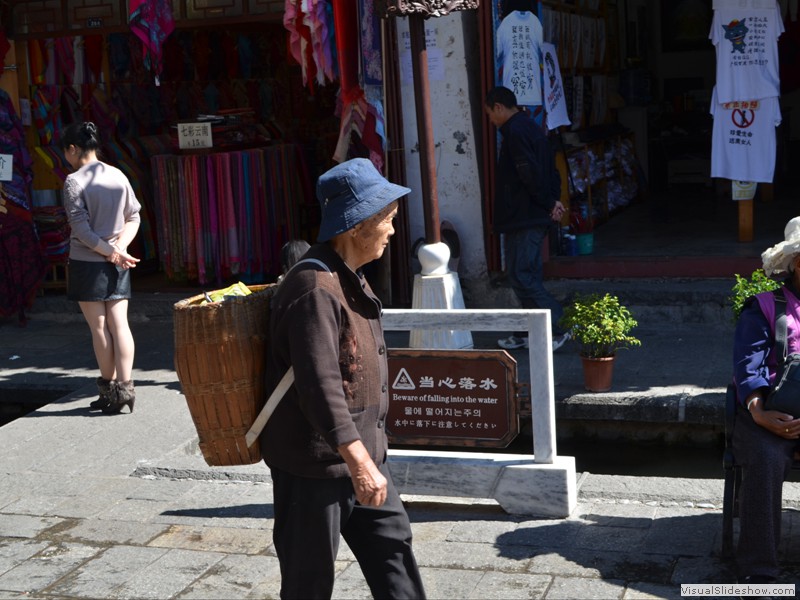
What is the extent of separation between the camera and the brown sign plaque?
5.37 meters

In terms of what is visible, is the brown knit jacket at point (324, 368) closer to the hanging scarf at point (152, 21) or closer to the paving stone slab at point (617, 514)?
the paving stone slab at point (617, 514)

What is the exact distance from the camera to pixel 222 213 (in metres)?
10.2

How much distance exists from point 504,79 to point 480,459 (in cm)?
414

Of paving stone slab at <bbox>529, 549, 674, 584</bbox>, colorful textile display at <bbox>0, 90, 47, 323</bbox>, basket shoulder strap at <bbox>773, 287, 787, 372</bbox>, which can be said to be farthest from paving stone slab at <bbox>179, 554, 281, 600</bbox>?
colorful textile display at <bbox>0, 90, 47, 323</bbox>

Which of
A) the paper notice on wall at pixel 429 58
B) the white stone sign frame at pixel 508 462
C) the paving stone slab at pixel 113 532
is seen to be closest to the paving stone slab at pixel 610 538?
the white stone sign frame at pixel 508 462

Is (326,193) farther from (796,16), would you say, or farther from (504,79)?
(796,16)

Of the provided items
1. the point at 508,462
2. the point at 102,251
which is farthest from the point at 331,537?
the point at 102,251

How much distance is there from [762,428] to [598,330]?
7.92 ft

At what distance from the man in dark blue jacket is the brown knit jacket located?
4468 mm

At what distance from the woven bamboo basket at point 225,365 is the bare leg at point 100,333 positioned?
3790mm

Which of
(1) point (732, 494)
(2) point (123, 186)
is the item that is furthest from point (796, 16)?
(1) point (732, 494)

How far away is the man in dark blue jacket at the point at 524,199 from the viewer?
26.1 feet

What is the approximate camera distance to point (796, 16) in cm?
1214

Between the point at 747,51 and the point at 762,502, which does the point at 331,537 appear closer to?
the point at 762,502
